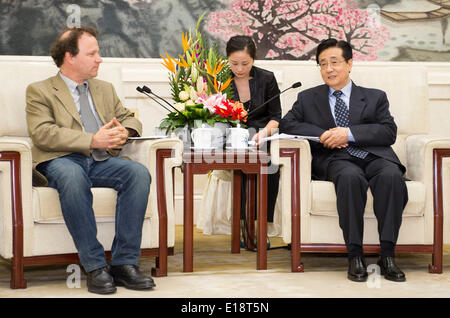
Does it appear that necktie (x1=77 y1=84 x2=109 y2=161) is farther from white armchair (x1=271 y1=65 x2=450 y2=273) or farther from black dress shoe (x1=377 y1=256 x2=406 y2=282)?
black dress shoe (x1=377 y1=256 x2=406 y2=282)

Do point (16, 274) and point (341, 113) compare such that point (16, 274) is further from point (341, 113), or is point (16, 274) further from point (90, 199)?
point (341, 113)

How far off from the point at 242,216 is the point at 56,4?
1.89m

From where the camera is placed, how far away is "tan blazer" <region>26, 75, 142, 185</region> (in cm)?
269

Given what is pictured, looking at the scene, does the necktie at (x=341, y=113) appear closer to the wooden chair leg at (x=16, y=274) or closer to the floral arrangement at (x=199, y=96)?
the floral arrangement at (x=199, y=96)

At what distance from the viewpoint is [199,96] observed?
3051 mm

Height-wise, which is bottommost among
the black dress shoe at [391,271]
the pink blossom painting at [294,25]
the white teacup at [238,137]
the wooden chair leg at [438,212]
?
the black dress shoe at [391,271]

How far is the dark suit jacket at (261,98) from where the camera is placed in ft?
11.7

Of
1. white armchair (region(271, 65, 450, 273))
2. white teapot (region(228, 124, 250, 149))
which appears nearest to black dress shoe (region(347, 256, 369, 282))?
white armchair (region(271, 65, 450, 273))

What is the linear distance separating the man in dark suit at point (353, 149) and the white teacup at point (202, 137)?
1.40ft

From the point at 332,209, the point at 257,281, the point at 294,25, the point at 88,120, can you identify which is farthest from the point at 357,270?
the point at 294,25

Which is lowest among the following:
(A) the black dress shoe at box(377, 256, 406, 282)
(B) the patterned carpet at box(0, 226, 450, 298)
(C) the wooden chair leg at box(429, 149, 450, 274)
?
(B) the patterned carpet at box(0, 226, 450, 298)

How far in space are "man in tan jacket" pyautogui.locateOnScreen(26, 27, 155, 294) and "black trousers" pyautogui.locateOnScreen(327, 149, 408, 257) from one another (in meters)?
0.87

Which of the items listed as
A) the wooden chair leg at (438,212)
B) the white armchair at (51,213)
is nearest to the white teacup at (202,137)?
the white armchair at (51,213)

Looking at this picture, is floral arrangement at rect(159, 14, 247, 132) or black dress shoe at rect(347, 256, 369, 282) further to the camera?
floral arrangement at rect(159, 14, 247, 132)
